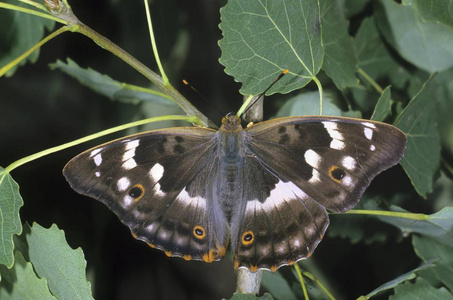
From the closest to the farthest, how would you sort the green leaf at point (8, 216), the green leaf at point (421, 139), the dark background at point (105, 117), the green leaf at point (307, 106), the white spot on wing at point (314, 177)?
the green leaf at point (8, 216) → the white spot on wing at point (314, 177) → the green leaf at point (421, 139) → the green leaf at point (307, 106) → the dark background at point (105, 117)

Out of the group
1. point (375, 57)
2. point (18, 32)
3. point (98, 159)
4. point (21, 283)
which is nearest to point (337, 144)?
point (98, 159)

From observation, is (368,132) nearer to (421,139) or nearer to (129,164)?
(421,139)

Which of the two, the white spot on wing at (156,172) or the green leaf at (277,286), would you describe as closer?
the white spot on wing at (156,172)

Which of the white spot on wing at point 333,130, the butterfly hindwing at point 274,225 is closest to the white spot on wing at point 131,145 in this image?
the butterfly hindwing at point 274,225

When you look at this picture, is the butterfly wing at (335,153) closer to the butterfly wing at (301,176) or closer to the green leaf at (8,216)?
the butterfly wing at (301,176)

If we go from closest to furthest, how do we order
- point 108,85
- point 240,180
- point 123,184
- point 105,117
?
point 123,184
point 240,180
point 108,85
point 105,117

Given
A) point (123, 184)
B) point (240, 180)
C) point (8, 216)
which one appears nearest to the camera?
point (8, 216)
